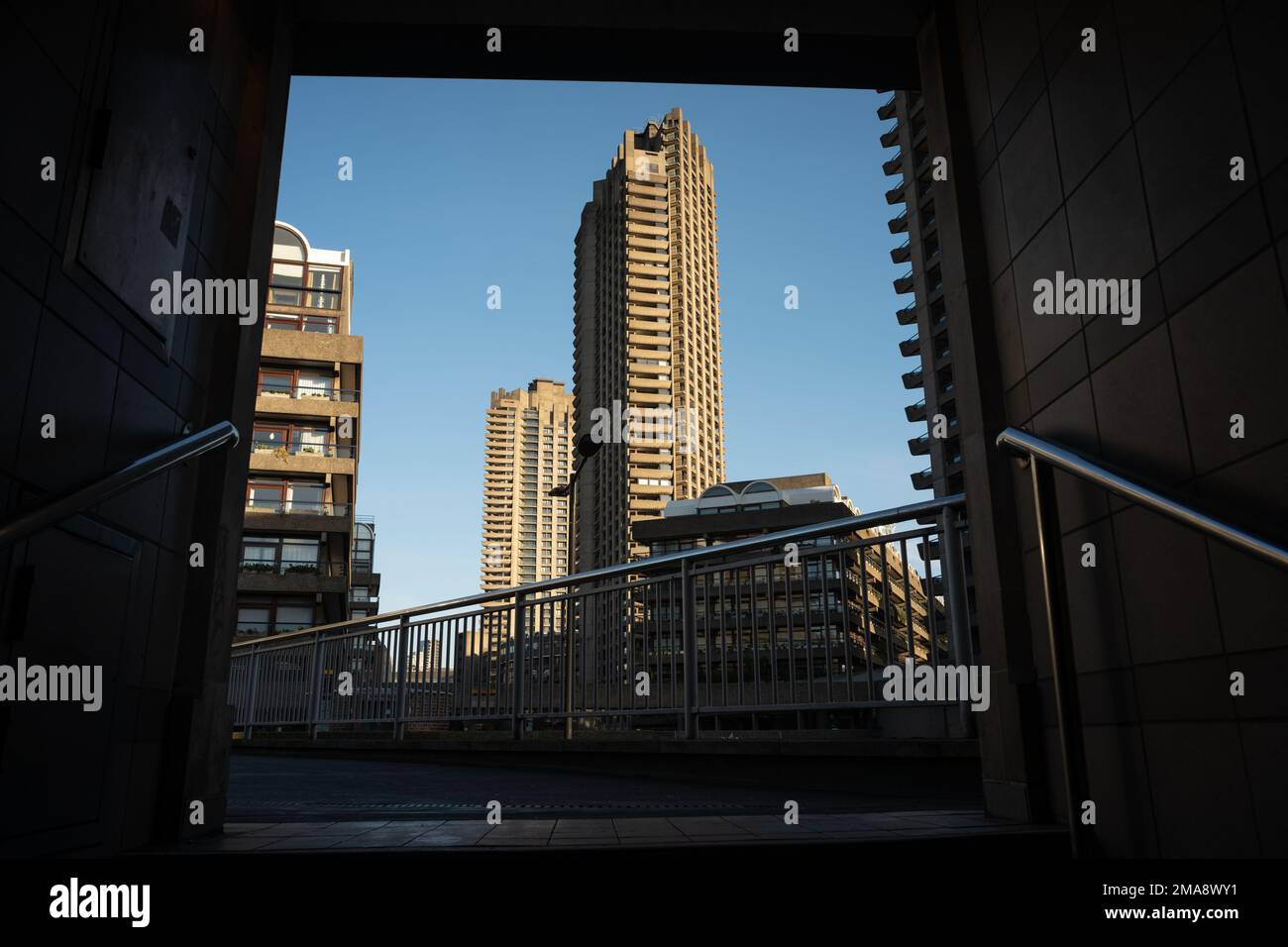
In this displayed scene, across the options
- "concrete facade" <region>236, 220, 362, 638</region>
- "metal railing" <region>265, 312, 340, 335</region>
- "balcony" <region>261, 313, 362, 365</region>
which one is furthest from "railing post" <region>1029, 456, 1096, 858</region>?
"metal railing" <region>265, 312, 340, 335</region>

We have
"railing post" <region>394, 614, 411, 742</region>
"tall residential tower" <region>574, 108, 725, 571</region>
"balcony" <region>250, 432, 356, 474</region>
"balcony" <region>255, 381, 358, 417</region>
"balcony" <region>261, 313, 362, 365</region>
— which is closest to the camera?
"railing post" <region>394, 614, 411, 742</region>

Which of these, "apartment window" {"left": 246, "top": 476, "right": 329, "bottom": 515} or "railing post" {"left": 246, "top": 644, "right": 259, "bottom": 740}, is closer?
"railing post" {"left": 246, "top": 644, "right": 259, "bottom": 740}

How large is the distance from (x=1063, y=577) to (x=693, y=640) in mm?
3016

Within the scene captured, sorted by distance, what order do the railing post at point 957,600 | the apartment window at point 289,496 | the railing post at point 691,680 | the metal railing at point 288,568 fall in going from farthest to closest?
the apartment window at point 289,496 < the metal railing at point 288,568 < the railing post at point 691,680 < the railing post at point 957,600

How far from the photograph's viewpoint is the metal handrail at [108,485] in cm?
187

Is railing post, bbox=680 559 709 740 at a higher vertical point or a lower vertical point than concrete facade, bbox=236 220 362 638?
lower

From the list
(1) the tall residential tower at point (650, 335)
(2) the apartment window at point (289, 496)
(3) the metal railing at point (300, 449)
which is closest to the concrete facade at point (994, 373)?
(2) the apartment window at point (289, 496)

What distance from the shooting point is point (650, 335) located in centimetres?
12669

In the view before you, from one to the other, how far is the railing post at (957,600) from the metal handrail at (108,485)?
3380mm

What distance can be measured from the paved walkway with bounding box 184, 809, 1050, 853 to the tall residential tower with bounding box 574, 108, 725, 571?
356 ft

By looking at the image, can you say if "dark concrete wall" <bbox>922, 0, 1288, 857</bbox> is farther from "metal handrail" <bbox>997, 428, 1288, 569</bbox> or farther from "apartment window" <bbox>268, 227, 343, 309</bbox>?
"apartment window" <bbox>268, 227, 343, 309</bbox>

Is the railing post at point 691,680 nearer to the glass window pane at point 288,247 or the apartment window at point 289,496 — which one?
the apartment window at point 289,496

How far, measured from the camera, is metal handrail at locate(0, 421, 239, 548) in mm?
1869
